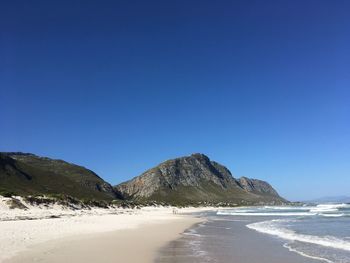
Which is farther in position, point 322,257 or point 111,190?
point 111,190

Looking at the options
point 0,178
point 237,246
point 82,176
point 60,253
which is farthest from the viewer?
point 82,176

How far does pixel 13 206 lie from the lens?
4903 cm

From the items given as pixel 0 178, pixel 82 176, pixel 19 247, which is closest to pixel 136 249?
pixel 19 247

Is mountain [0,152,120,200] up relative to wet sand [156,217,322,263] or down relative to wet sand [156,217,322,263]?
up

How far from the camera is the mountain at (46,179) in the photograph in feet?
306

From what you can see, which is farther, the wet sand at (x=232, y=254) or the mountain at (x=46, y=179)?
the mountain at (x=46, y=179)

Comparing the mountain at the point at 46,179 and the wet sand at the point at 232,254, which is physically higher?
the mountain at the point at 46,179

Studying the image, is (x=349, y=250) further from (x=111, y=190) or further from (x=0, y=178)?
(x=111, y=190)

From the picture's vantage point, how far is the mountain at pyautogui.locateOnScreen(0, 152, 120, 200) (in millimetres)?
93213

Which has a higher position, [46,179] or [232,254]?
[46,179]

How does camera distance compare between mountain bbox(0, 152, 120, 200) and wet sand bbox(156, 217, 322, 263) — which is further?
mountain bbox(0, 152, 120, 200)

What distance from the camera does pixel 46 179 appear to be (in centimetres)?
11544

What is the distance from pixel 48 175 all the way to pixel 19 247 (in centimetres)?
10700

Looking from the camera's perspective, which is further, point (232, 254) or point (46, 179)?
point (46, 179)
